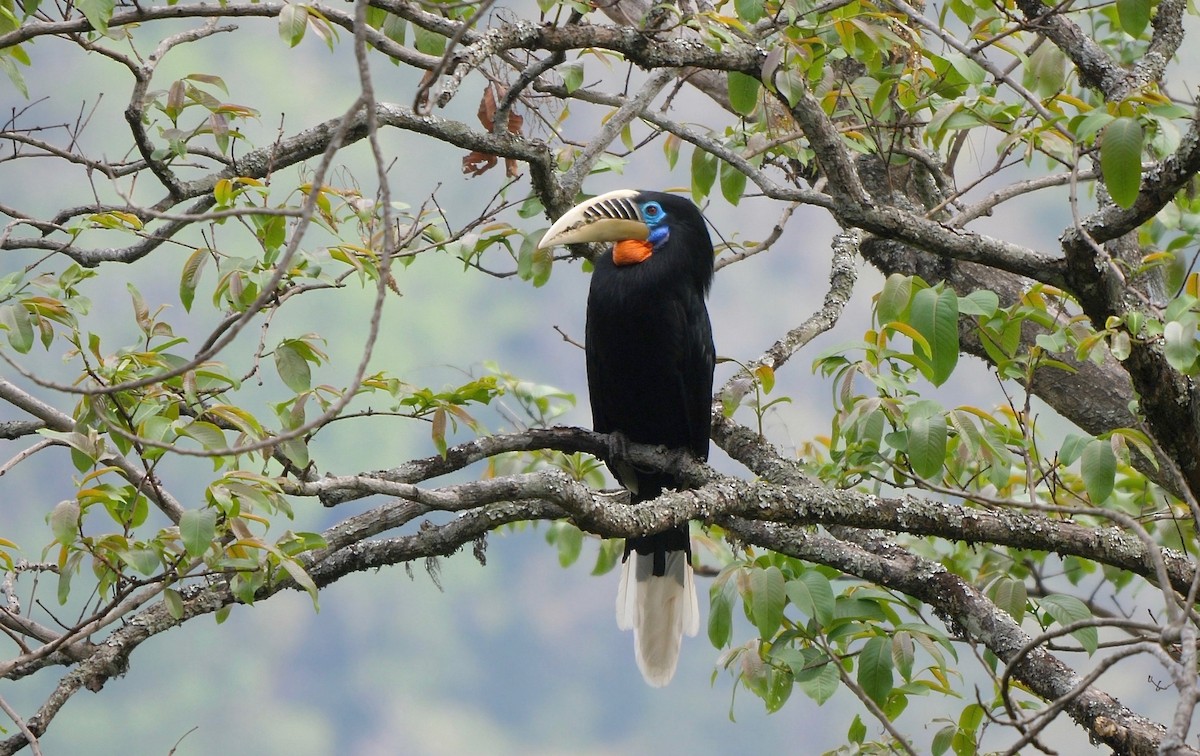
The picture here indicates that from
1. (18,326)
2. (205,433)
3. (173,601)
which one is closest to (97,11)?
(18,326)

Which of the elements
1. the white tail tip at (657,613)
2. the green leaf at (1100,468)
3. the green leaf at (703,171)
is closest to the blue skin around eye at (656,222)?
the green leaf at (703,171)

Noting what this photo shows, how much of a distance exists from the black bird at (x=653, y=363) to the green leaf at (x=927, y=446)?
3.74 feet

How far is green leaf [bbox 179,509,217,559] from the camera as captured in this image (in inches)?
93.9

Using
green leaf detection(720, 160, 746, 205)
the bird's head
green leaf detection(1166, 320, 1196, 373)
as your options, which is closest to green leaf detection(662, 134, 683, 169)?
the bird's head

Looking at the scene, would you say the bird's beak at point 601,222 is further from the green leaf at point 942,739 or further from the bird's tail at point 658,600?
the green leaf at point 942,739

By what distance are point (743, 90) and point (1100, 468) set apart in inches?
50.4

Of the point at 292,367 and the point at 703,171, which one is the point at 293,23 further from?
the point at 703,171

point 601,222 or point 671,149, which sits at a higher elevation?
point 671,149

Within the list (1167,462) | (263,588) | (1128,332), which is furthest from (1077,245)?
(263,588)

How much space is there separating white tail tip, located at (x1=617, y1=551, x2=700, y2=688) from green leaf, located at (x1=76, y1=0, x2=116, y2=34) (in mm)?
2515

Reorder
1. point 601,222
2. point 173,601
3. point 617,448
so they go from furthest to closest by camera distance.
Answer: point 617,448, point 601,222, point 173,601

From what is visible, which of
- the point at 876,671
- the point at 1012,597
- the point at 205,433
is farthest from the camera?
the point at 1012,597

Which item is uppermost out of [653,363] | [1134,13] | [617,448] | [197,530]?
[653,363]

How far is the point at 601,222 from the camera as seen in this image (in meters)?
3.84
